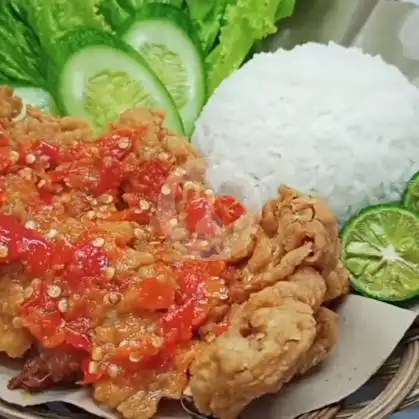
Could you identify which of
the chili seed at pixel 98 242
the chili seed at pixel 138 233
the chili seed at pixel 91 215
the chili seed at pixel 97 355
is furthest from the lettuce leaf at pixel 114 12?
the chili seed at pixel 97 355

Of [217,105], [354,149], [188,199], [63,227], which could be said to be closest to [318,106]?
[354,149]

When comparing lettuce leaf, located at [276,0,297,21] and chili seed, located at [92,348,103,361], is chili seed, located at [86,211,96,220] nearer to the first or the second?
chili seed, located at [92,348,103,361]

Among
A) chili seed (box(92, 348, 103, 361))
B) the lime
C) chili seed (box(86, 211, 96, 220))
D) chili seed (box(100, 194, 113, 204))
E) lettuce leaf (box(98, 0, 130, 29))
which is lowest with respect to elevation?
chili seed (box(92, 348, 103, 361))

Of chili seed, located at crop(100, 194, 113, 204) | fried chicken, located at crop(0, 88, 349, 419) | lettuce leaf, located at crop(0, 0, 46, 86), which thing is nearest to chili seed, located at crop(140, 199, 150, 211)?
fried chicken, located at crop(0, 88, 349, 419)

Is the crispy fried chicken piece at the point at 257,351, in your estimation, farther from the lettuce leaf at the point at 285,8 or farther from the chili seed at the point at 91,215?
the lettuce leaf at the point at 285,8

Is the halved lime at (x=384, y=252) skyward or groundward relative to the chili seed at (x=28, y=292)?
skyward

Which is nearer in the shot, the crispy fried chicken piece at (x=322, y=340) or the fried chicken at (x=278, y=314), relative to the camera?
Answer: the fried chicken at (x=278, y=314)
